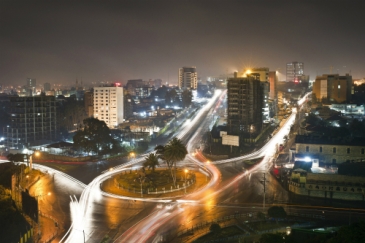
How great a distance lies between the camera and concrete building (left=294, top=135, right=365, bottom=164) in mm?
40812

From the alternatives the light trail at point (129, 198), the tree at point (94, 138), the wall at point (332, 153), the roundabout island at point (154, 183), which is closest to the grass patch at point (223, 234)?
the light trail at point (129, 198)

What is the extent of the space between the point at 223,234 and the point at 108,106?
62.2 meters

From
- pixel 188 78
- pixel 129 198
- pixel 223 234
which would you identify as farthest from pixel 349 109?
pixel 188 78

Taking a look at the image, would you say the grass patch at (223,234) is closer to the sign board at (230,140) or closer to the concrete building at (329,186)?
the concrete building at (329,186)

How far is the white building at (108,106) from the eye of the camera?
274 feet

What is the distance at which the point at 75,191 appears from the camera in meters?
35.2

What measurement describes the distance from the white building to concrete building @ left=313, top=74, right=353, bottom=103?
41.4 meters

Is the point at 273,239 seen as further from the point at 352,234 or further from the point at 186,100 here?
the point at 186,100

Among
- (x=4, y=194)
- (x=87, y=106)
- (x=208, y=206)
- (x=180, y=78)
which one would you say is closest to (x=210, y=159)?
(x=208, y=206)

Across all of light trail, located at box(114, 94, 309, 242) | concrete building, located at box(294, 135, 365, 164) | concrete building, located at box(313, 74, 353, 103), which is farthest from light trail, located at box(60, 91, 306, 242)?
concrete building, located at box(313, 74, 353, 103)

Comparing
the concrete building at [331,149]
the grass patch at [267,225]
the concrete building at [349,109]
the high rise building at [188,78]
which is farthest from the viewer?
the high rise building at [188,78]

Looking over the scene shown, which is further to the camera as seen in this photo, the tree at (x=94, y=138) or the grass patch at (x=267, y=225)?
the tree at (x=94, y=138)

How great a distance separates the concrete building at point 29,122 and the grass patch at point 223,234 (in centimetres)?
4233

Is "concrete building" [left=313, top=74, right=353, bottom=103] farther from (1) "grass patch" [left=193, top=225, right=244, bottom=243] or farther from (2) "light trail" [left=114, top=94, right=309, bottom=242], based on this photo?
(1) "grass patch" [left=193, top=225, right=244, bottom=243]
